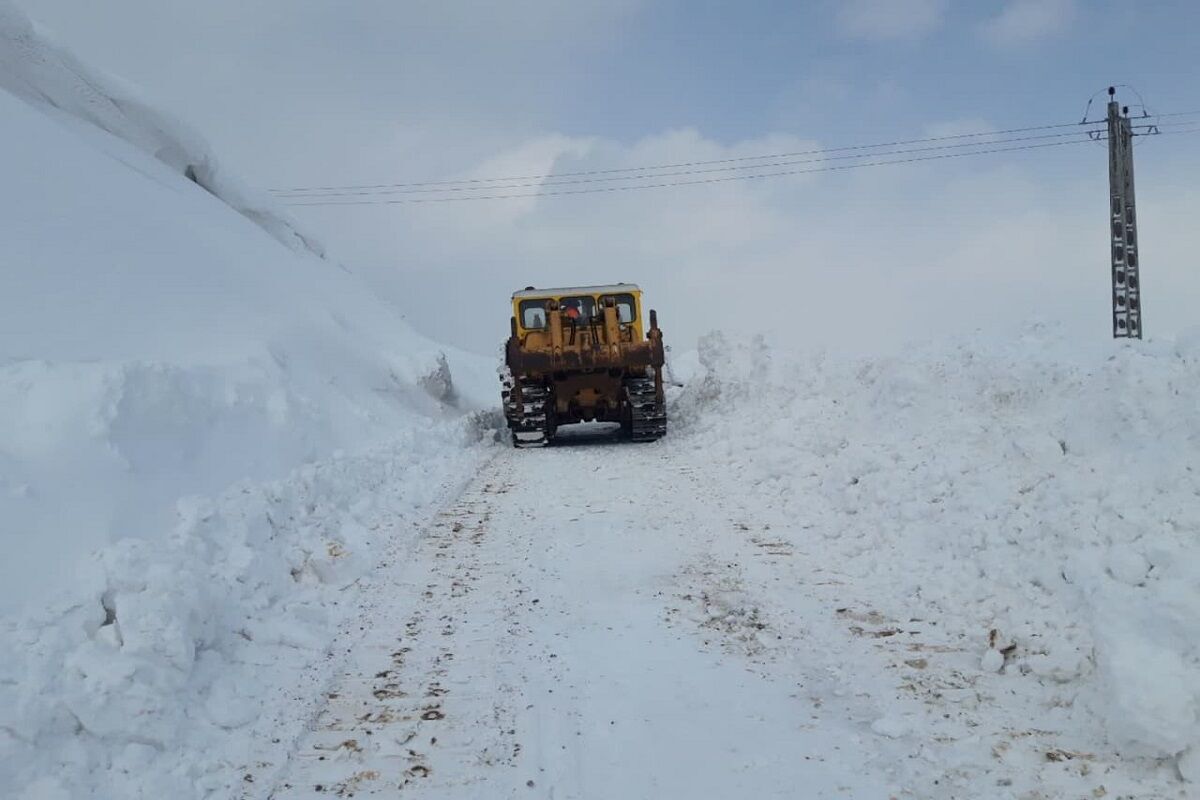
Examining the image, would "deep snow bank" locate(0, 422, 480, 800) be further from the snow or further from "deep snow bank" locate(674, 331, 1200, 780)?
"deep snow bank" locate(674, 331, 1200, 780)

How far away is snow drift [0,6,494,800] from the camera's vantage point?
12.4ft

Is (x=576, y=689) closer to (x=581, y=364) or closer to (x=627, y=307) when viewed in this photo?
(x=581, y=364)

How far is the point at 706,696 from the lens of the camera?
13.7 feet

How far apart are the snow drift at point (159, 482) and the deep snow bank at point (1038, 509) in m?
3.84

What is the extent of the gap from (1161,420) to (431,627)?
198 inches

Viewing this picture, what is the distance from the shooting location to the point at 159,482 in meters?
6.96

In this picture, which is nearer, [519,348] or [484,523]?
[484,523]

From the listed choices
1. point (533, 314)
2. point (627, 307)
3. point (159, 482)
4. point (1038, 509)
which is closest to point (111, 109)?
point (533, 314)

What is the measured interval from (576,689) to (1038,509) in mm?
3310

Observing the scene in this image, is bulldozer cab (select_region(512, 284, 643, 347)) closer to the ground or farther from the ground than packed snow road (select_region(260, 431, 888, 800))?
farther from the ground

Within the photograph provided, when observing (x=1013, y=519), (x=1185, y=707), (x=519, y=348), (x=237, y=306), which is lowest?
(x=1185, y=707)

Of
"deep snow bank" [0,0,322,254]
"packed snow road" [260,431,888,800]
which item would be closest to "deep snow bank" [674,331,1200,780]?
"packed snow road" [260,431,888,800]

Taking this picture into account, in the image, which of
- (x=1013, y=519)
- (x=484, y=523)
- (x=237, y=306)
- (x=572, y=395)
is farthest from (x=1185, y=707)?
(x=237, y=306)

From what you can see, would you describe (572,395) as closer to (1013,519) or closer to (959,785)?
(1013,519)
